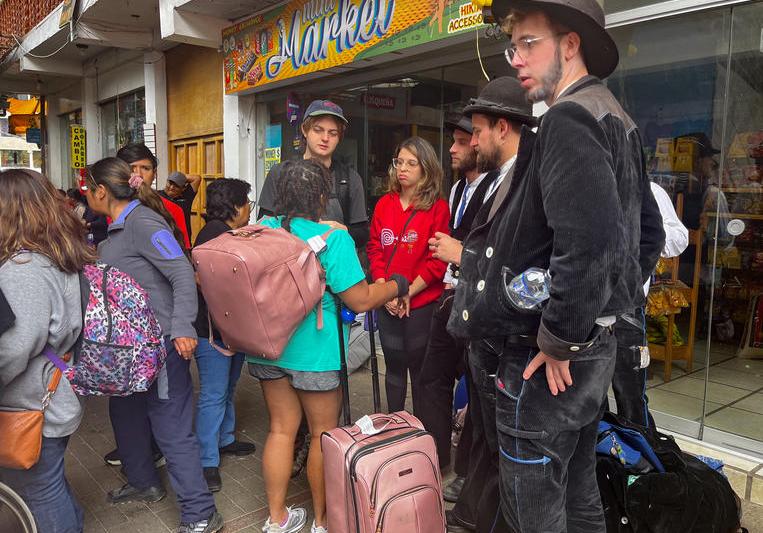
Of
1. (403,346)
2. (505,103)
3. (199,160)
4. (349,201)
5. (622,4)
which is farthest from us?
(199,160)

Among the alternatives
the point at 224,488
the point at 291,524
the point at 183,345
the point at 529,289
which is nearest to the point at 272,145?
the point at 224,488

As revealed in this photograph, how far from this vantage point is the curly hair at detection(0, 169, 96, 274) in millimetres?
2275

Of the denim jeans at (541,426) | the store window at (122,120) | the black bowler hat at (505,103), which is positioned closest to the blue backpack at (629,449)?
the denim jeans at (541,426)

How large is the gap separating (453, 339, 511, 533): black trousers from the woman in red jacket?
631 mm

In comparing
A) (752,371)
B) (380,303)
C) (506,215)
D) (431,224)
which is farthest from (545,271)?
(752,371)

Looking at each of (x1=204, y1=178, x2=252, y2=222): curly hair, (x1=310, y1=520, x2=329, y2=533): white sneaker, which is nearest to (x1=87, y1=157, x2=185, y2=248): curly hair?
(x1=204, y1=178, x2=252, y2=222): curly hair

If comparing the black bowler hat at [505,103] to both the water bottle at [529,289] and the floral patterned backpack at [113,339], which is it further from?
the floral patterned backpack at [113,339]

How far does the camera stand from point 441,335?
326 cm

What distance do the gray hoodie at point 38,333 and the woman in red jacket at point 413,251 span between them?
1703 mm

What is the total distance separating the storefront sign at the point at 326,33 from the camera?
480 centimetres

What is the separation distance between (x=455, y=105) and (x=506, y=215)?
3.89m

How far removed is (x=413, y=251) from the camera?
3.50m

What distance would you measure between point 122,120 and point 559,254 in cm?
1234

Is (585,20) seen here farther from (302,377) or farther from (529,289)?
(302,377)
